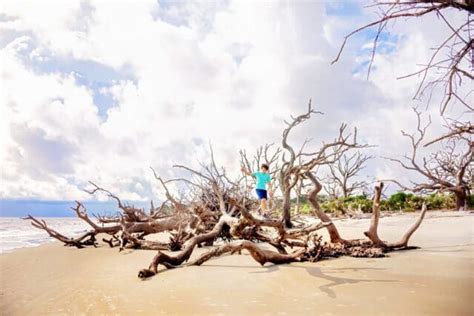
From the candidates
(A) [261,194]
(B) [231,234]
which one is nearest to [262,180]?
(A) [261,194]

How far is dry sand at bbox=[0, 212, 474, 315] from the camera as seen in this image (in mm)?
3850

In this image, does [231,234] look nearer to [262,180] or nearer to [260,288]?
[260,288]

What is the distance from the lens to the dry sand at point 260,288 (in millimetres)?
3850

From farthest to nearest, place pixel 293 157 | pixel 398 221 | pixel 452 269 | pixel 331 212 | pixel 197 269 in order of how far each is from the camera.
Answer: pixel 331 212
pixel 398 221
pixel 293 157
pixel 197 269
pixel 452 269

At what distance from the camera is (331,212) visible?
18078 millimetres

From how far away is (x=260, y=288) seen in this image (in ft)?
14.9

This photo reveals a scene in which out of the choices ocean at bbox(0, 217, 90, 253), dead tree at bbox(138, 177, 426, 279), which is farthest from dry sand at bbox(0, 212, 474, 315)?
ocean at bbox(0, 217, 90, 253)

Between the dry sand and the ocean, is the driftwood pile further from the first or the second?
the ocean

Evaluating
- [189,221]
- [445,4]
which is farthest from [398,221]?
[445,4]

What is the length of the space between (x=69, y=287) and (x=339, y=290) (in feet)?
Result: 11.0

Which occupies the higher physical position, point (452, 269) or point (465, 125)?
point (465, 125)

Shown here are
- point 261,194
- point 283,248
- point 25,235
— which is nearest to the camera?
point 283,248

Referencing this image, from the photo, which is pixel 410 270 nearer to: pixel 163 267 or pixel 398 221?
pixel 163 267

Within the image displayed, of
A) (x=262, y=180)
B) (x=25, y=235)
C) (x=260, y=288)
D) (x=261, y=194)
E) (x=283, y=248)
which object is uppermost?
(x=262, y=180)
